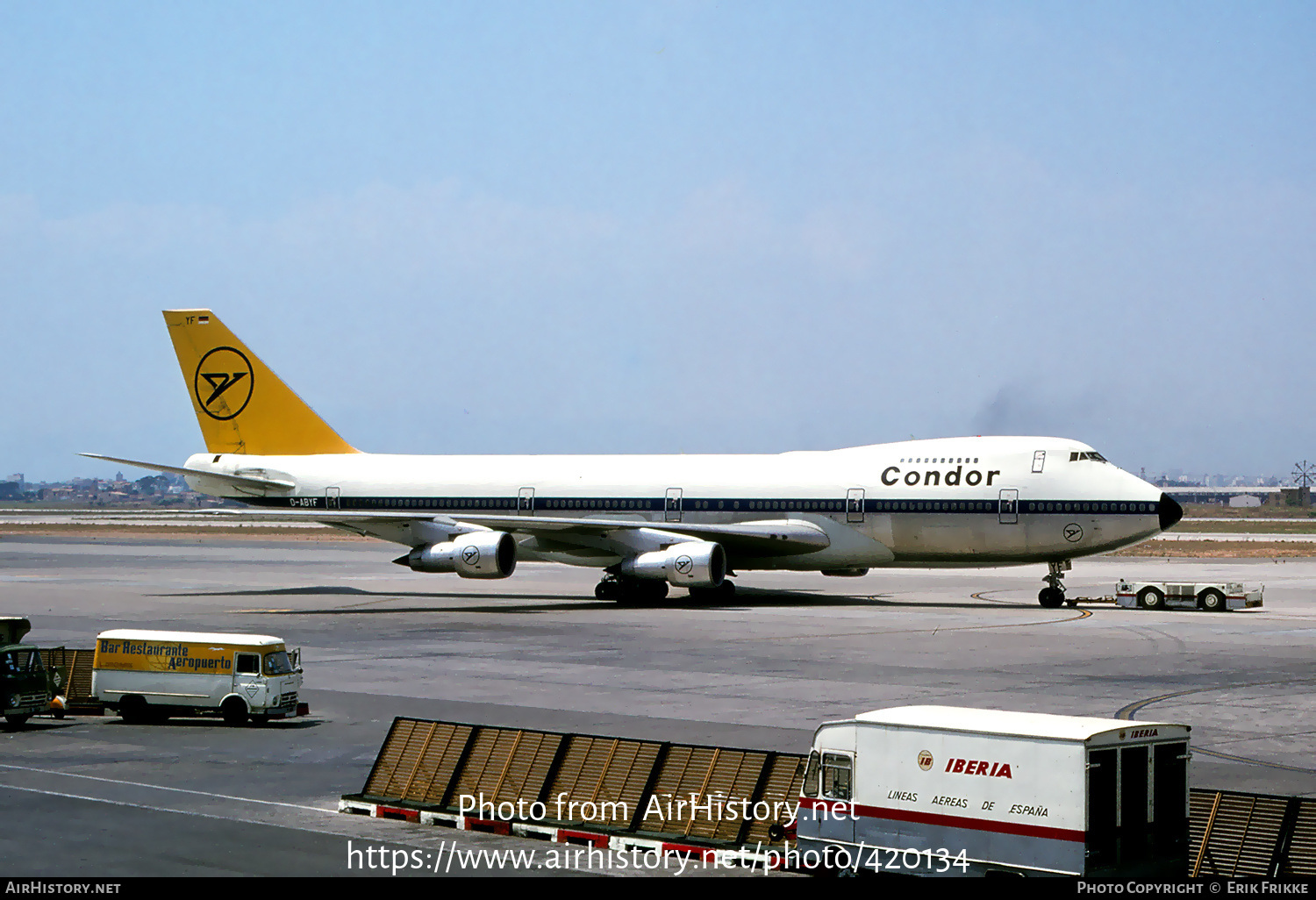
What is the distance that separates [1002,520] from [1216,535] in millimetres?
77819

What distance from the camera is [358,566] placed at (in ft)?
247

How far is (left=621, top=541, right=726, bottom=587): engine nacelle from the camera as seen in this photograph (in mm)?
47312

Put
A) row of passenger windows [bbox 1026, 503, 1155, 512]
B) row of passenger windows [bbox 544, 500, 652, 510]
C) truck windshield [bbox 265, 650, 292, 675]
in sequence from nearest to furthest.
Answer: truck windshield [bbox 265, 650, 292, 675] → row of passenger windows [bbox 1026, 503, 1155, 512] → row of passenger windows [bbox 544, 500, 652, 510]

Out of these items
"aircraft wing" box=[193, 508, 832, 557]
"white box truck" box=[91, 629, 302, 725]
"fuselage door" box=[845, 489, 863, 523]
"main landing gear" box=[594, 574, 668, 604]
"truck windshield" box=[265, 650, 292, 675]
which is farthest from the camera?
"main landing gear" box=[594, 574, 668, 604]

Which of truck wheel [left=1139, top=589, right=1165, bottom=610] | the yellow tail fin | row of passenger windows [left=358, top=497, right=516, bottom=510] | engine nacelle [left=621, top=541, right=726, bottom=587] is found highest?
the yellow tail fin

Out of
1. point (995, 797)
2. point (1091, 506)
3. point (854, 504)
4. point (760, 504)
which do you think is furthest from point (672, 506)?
point (995, 797)

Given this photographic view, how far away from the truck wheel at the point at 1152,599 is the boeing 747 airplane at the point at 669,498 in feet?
9.86

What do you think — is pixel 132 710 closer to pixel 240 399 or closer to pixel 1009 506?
pixel 1009 506

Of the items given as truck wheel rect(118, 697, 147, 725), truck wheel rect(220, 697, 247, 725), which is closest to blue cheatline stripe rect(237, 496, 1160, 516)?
truck wheel rect(220, 697, 247, 725)

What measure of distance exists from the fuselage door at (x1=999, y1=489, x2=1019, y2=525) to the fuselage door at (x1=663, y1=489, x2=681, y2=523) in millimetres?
11866

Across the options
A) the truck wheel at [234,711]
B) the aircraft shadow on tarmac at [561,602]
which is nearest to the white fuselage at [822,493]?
the aircraft shadow on tarmac at [561,602]

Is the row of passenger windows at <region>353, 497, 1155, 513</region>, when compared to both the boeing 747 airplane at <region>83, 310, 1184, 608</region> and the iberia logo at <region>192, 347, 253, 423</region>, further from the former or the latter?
the iberia logo at <region>192, 347, 253, 423</region>

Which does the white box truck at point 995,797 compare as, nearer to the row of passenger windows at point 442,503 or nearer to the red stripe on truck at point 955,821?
the red stripe on truck at point 955,821

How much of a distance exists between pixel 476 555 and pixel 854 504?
43.8 feet
